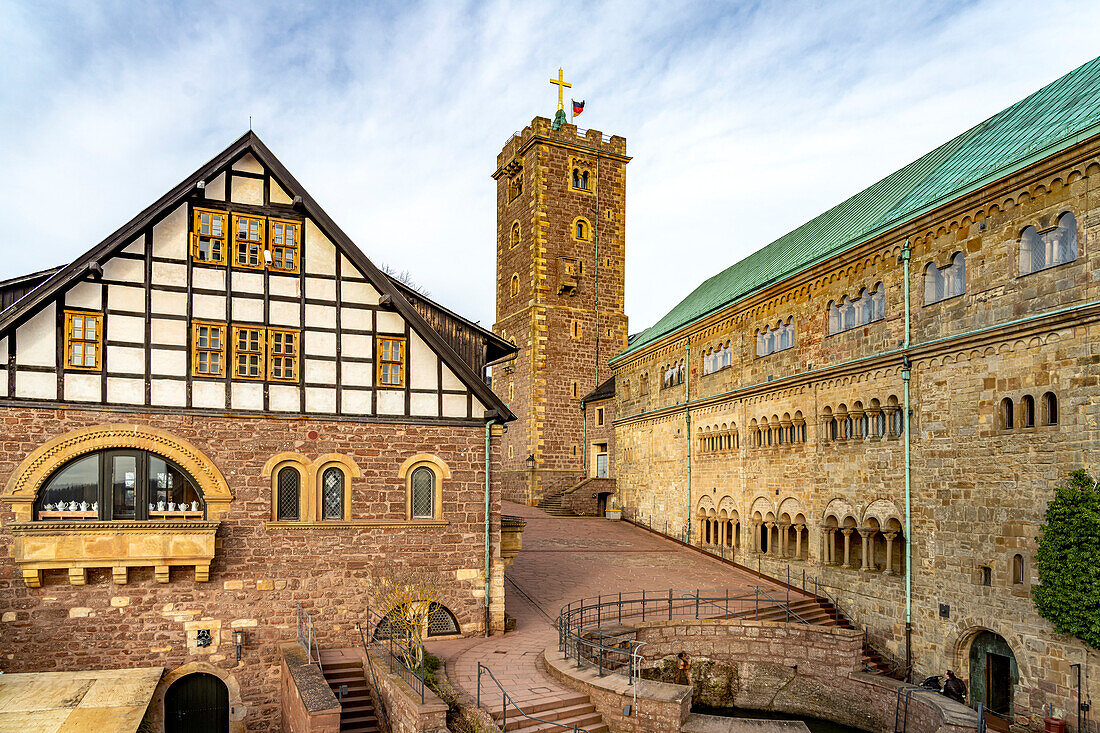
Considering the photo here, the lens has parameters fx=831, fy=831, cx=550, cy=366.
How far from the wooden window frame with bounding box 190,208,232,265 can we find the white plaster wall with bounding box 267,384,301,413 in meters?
3.06

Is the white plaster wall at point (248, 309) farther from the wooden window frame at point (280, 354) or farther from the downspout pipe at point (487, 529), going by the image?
the downspout pipe at point (487, 529)

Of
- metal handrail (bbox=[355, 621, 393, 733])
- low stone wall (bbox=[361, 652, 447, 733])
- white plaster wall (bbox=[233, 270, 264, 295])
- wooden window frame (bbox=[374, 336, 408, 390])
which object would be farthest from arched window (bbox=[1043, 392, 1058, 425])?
white plaster wall (bbox=[233, 270, 264, 295])

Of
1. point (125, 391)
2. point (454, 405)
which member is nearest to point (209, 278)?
point (125, 391)

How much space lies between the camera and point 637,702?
15.6 meters

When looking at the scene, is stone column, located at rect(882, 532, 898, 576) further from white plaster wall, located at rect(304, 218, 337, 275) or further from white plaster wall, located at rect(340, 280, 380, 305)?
white plaster wall, located at rect(304, 218, 337, 275)

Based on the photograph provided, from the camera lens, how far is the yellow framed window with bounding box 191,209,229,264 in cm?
1834

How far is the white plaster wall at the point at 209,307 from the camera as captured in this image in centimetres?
1823

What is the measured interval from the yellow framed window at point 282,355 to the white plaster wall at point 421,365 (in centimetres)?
264

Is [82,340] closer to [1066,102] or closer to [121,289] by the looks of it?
[121,289]

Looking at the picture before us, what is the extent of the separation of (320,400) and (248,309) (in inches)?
102

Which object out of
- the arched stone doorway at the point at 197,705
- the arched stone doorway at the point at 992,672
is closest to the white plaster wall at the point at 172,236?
the arched stone doorway at the point at 197,705

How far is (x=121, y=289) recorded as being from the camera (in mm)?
17656

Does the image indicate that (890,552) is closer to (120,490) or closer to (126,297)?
(120,490)

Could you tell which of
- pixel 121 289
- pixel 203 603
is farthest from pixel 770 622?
pixel 121 289
